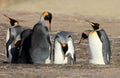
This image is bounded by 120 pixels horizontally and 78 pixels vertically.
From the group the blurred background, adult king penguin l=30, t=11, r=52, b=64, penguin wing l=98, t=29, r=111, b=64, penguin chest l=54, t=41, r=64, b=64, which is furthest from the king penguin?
the blurred background

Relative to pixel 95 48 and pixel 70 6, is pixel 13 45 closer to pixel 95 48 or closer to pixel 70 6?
pixel 95 48

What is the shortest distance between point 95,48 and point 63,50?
83cm

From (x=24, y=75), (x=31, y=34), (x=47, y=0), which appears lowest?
(x=24, y=75)

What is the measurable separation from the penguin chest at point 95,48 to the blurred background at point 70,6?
26865 millimetres

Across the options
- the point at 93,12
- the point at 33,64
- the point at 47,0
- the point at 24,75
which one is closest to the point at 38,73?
the point at 24,75

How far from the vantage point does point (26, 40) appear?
45.0ft

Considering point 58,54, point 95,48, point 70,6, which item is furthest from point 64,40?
point 70,6

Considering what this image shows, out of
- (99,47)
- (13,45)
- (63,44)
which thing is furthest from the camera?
(13,45)

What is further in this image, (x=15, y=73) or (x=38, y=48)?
(x=38, y=48)

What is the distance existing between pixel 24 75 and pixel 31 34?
2526 millimetres

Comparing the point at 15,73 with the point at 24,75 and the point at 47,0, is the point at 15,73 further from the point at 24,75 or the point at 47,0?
the point at 47,0

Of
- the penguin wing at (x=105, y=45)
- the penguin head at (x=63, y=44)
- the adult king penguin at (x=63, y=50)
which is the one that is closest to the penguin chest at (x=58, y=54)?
the adult king penguin at (x=63, y=50)

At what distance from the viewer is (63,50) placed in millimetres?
13391

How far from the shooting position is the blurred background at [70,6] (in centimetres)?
4264
